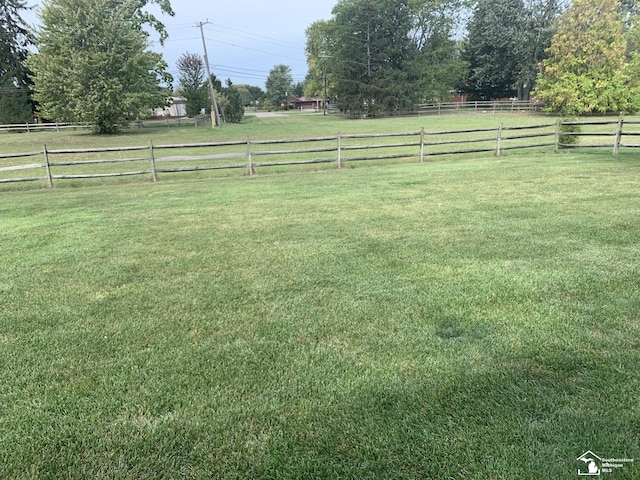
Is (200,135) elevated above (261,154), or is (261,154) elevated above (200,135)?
(200,135)

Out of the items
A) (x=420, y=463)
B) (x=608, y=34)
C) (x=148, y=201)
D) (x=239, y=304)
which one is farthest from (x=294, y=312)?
(x=608, y=34)

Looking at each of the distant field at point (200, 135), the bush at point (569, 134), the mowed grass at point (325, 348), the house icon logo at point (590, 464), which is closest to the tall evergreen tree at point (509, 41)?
the distant field at point (200, 135)

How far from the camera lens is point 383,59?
47.4 metres

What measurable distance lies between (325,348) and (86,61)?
3036 centimetres

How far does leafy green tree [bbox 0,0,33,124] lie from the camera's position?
1486 inches

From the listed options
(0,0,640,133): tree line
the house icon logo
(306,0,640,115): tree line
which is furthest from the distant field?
the house icon logo

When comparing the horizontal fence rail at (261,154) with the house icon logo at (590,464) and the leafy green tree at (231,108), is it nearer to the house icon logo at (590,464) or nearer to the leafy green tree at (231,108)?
the house icon logo at (590,464)

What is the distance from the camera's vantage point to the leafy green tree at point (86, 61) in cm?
2734

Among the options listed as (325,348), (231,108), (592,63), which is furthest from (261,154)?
(231,108)

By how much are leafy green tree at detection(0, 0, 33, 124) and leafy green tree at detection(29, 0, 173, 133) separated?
12.2m

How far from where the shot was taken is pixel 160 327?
132 inches

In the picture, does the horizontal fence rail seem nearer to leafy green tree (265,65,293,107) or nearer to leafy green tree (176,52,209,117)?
leafy green tree (176,52,209,117)

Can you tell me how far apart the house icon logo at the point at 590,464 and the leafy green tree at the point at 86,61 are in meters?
31.0

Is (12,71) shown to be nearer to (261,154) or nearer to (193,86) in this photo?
(193,86)
